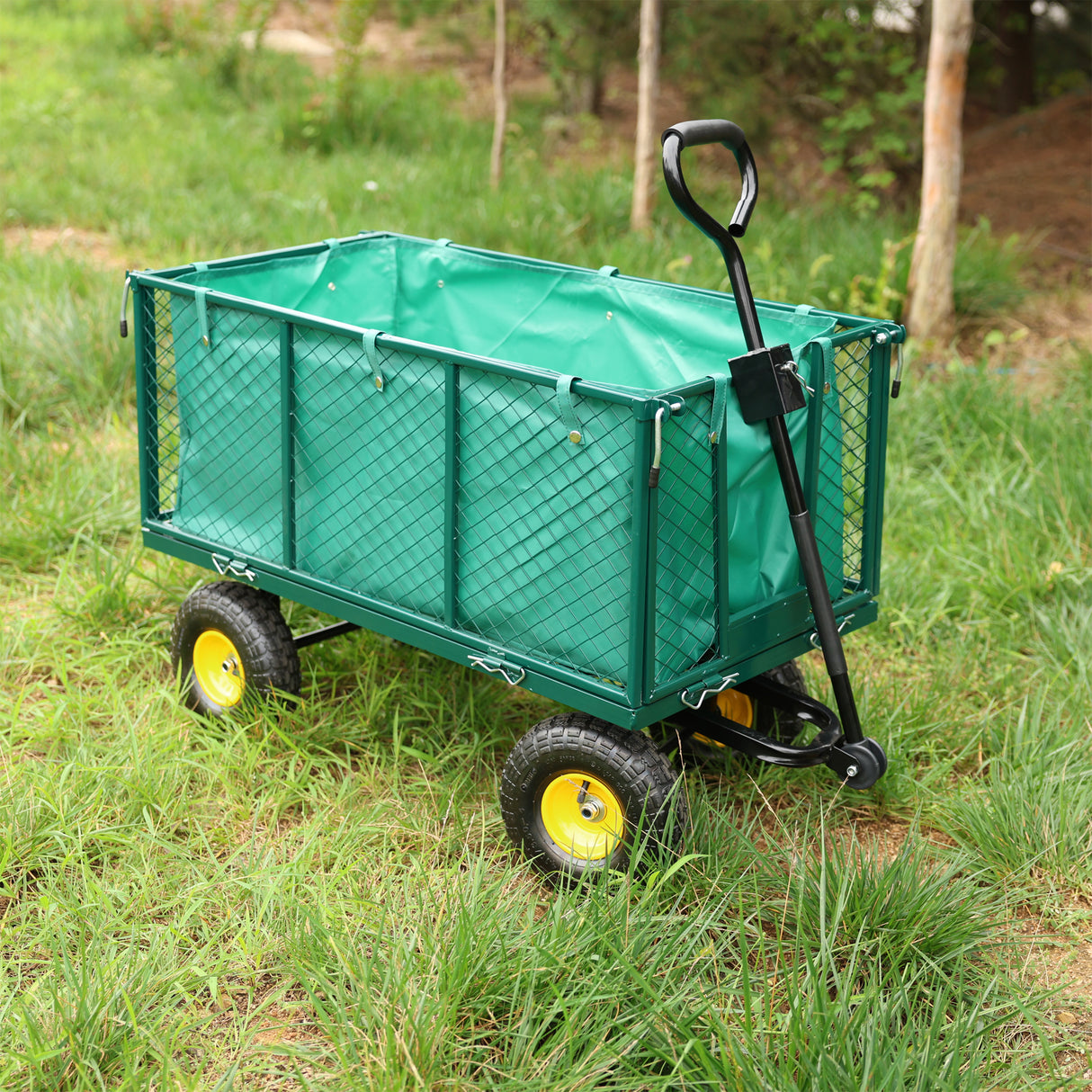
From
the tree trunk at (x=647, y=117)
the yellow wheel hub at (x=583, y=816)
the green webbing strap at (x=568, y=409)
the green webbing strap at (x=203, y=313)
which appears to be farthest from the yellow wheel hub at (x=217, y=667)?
the tree trunk at (x=647, y=117)

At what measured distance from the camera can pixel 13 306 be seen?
5406 mm

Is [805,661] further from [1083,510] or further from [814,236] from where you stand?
[814,236]

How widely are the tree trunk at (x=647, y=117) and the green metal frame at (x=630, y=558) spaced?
12.1ft

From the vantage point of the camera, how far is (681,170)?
2.68m

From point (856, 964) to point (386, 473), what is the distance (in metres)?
1.45

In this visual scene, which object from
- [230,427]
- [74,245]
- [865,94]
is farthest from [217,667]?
[865,94]

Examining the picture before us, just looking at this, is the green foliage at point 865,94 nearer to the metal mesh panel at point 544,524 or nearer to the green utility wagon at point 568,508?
the green utility wagon at point 568,508

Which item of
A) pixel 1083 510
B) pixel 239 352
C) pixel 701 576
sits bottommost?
pixel 1083 510

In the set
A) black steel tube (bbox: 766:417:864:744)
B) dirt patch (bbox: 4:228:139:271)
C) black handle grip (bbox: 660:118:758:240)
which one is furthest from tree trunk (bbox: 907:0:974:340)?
dirt patch (bbox: 4:228:139:271)

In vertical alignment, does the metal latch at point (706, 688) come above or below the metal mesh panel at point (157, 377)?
below

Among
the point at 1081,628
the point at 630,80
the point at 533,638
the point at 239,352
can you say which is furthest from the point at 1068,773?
the point at 630,80

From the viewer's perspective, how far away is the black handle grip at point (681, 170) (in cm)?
259

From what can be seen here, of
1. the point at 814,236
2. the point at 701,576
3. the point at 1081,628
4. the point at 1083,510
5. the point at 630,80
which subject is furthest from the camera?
the point at 630,80

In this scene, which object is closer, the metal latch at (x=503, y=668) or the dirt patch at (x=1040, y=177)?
the metal latch at (x=503, y=668)
